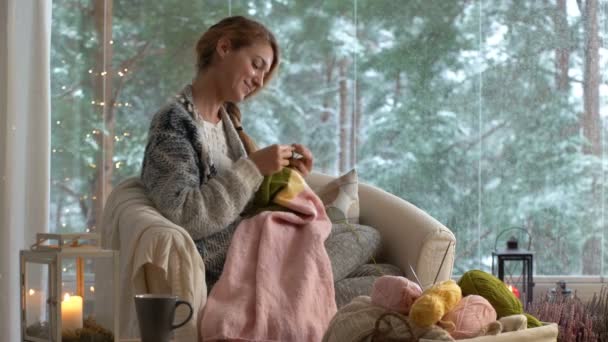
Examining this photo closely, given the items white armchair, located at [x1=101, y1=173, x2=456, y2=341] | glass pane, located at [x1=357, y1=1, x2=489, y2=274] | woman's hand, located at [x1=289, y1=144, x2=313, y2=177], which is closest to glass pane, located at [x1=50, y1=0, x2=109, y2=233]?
glass pane, located at [x1=357, y1=1, x2=489, y2=274]

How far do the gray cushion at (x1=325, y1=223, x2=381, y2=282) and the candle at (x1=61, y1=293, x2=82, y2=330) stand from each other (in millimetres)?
888

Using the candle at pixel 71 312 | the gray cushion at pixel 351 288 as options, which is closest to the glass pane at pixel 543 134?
the gray cushion at pixel 351 288

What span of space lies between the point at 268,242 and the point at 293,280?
0.41 ft

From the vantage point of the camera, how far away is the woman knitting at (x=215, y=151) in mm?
2490

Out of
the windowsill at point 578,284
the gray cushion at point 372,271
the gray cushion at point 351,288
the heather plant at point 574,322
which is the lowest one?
the windowsill at point 578,284

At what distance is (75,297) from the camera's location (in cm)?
195

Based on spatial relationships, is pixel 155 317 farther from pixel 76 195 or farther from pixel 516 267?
pixel 516 267

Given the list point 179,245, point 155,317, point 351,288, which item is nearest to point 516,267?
point 351,288

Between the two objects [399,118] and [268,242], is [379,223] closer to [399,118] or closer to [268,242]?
[268,242]

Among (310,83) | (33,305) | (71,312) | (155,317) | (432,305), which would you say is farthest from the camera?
(310,83)

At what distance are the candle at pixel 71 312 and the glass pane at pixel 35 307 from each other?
4 centimetres

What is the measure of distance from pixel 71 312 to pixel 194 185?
25.9 inches

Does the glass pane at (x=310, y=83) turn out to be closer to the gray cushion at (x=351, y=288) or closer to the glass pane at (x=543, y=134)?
the glass pane at (x=543, y=134)

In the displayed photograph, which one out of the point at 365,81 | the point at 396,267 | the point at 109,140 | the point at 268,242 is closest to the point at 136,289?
the point at 268,242
